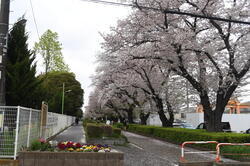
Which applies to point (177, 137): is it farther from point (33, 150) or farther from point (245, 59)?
point (33, 150)

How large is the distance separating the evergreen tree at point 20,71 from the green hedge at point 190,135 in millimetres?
→ 9594

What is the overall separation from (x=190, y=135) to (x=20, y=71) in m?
10.7

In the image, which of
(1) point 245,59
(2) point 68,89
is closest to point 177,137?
(1) point 245,59

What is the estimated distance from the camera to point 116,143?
50.9ft

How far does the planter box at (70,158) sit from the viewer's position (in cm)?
730

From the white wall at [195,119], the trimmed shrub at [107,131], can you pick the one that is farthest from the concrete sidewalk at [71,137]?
the white wall at [195,119]

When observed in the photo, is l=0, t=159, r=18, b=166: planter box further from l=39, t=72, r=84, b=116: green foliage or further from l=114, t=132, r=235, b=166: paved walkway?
l=39, t=72, r=84, b=116: green foliage

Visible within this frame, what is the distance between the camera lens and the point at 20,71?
1238 centimetres

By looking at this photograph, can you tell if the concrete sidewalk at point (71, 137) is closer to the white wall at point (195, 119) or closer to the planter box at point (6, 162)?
the planter box at point (6, 162)

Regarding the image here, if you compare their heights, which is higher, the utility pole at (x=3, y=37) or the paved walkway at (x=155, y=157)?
the utility pole at (x=3, y=37)

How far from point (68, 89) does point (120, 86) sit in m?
24.9

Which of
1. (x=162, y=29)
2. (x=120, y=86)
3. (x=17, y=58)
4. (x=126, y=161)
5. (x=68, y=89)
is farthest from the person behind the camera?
(x=68, y=89)

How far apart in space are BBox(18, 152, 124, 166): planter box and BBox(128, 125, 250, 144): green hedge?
7732 mm

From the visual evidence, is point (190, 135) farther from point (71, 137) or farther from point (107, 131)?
point (71, 137)
